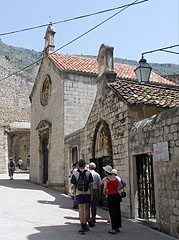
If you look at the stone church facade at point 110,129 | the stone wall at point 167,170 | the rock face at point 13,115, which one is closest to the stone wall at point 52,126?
the stone church facade at point 110,129

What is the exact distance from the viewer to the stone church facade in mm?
7016

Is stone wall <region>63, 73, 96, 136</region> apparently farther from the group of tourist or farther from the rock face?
the rock face

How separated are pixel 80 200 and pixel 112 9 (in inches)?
244

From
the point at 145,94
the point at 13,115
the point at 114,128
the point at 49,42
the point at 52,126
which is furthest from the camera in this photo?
the point at 13,115

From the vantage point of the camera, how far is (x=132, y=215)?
8.39 metres

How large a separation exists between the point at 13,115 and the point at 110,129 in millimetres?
22456

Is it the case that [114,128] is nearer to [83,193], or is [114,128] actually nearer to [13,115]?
[83,193]

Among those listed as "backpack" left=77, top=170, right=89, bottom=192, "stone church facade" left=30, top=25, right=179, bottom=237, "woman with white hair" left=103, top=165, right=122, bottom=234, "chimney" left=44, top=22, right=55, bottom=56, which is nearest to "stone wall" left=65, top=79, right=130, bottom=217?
"stone church facade" left=30, top=25, right=179, bottom=237

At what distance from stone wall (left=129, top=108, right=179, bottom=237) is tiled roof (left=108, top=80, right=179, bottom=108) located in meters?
1.44

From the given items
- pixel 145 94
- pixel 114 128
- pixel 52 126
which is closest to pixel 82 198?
pixel 114 128

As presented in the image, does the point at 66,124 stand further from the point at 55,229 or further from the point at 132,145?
the point at 55,229

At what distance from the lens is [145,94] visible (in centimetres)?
985

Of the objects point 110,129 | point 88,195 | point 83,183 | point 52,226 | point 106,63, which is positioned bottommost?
point 52,226

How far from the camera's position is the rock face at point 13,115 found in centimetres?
2997
